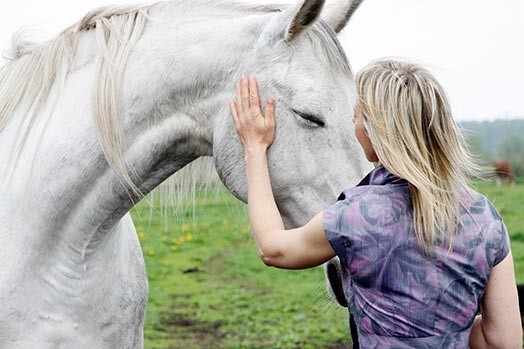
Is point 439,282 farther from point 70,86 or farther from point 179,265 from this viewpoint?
point 179,265

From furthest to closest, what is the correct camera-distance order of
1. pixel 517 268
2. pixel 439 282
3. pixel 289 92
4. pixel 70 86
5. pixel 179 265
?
1. pixel 179 265
2. pixel 517 268
3. pixel 70 86
4. pixel 289 92
5. pixel 439 282

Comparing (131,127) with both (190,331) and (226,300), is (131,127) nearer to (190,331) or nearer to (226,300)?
(190,331)

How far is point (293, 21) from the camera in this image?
7.01ft

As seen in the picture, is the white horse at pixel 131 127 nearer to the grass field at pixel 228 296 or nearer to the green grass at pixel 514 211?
the grass field at pixel 228 296

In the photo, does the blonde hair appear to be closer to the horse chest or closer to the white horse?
the white horse

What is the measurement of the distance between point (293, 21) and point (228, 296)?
6.37 m

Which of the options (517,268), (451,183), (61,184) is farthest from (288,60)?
(517,268)

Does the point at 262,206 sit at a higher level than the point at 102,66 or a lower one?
lower

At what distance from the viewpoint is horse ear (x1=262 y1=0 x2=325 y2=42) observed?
2111 mm

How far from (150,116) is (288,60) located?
0.49 meters

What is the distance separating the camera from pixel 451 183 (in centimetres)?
183

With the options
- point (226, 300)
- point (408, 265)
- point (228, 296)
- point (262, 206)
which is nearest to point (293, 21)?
point (262, 206)

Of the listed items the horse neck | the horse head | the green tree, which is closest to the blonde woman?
the horse head

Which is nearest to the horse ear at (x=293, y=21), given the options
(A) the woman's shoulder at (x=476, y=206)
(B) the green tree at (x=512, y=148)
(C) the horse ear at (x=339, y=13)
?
(C) the horse ear at (x=339, y=13)
